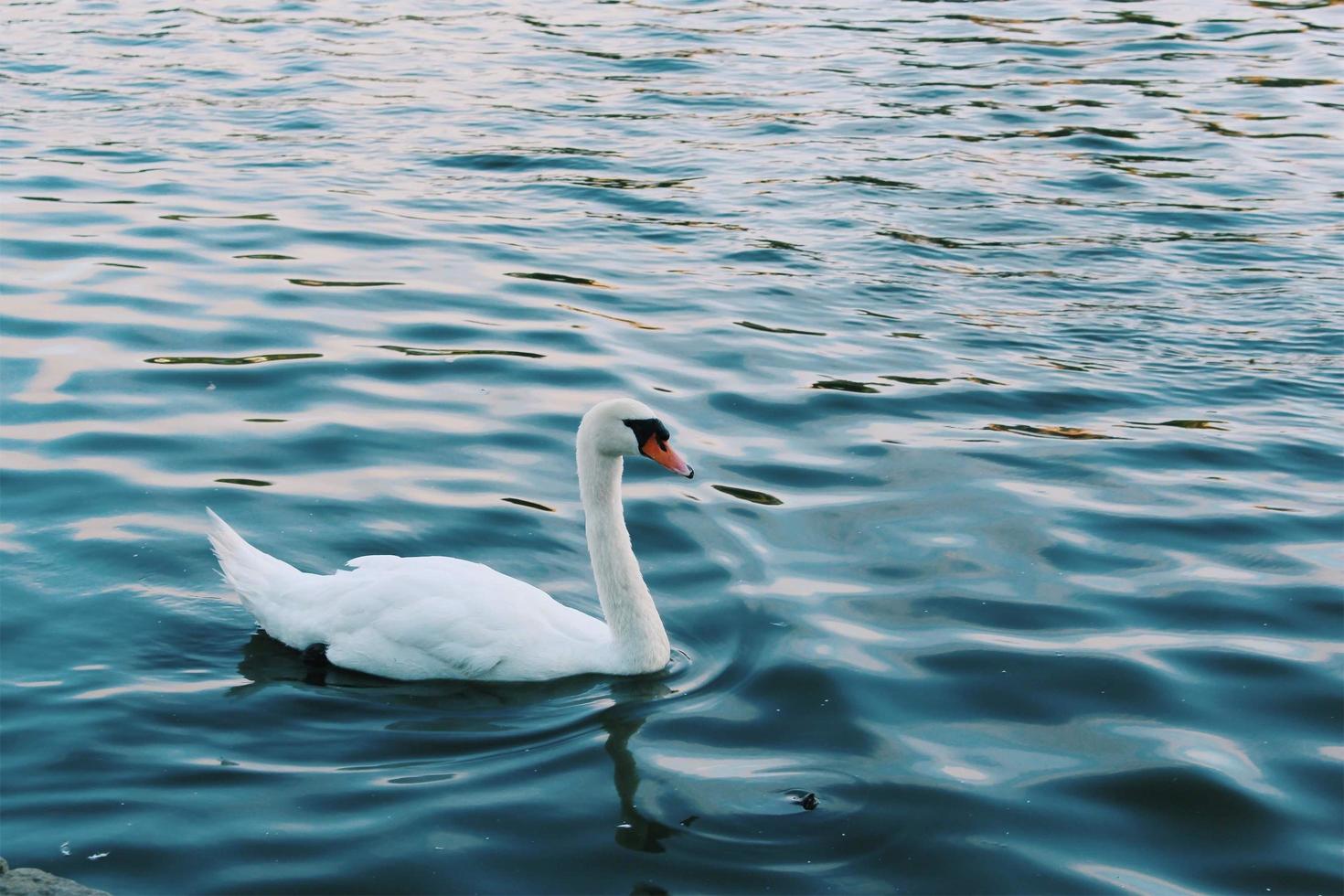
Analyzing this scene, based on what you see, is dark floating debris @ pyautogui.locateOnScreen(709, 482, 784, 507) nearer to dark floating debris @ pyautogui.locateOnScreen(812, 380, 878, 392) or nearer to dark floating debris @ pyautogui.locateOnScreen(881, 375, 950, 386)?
dark floating debris @ pyautogui.locateOnScreen(812, 380, 878, 392)

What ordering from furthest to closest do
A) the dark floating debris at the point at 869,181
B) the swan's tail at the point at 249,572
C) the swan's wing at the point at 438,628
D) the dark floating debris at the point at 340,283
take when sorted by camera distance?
1. the dark floating debris at the point at 869,181
2. the dark floating debris at the point at 340,283
3. the swan's tail at the point at 249,572
4. the swan's wing at the point at 438,628

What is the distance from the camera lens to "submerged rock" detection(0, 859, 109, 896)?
472 centimetres

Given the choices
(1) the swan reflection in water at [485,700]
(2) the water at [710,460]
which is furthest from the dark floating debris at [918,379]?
(1) the swan reflection in water at [485,700]

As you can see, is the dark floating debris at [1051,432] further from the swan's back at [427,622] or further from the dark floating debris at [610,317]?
the swan's back at [427,622]

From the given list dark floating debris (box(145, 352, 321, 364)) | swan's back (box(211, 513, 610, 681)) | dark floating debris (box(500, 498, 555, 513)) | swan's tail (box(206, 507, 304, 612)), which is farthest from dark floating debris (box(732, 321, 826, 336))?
swan's tail (box(206, 507, 304, 612))

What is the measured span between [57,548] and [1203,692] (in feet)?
17.4

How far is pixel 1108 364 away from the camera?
1105 cm

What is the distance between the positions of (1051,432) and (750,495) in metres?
1.97

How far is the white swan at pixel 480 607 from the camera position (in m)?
7.06

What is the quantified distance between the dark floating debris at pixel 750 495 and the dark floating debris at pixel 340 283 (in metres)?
4.30

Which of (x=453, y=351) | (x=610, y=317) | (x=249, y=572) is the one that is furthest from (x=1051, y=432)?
(x=249, y=572)

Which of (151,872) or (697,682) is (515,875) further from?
(697,682)

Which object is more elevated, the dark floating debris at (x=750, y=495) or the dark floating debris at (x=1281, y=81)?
the dark floating debris at (x=1281, y=81)

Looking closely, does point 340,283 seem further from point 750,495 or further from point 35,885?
point 35,885
